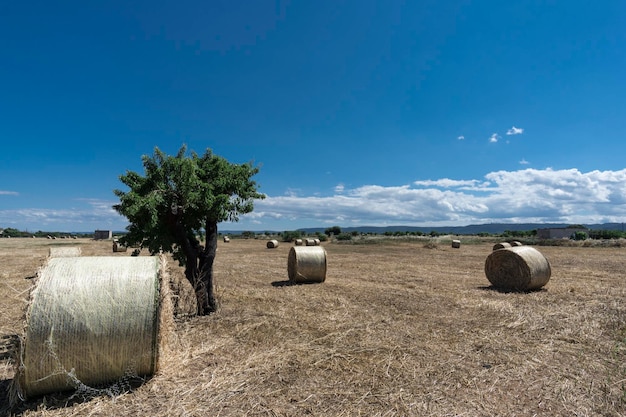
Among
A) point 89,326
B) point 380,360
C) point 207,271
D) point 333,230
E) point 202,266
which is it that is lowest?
point 380,360

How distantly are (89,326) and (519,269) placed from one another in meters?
12.8

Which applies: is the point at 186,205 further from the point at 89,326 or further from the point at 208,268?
the point at 89,326

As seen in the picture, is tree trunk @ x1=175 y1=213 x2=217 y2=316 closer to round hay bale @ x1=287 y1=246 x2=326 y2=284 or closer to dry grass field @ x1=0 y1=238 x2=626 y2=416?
dry grass field @ x1=0 y1=238 x2=626 y2=416

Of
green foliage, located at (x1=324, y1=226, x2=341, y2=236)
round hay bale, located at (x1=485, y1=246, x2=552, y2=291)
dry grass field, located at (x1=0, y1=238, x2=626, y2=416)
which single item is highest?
green foliage, located at (x1=324, y1=226, x2=341, y2=236)

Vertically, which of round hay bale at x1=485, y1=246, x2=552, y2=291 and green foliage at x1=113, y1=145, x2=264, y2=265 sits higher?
green foliage at x1=113, y1=145, x2=264, y2=265

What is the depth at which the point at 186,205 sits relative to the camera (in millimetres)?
7848

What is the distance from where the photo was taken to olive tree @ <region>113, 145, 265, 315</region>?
7711 mm

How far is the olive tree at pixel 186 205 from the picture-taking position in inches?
304

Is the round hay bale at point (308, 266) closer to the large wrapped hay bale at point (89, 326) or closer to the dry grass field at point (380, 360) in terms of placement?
the dry grass field at point (380, 360)

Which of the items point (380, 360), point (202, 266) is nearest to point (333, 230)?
point (202, 266)

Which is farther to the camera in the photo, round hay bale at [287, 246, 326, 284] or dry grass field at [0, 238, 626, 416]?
round hay bale at [287, 246, 326, 284]

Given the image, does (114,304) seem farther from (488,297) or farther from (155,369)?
→ (488,297)

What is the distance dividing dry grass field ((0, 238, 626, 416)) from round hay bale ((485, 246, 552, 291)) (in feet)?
5.01

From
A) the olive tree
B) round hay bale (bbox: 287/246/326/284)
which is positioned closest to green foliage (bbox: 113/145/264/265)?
the olive tree
